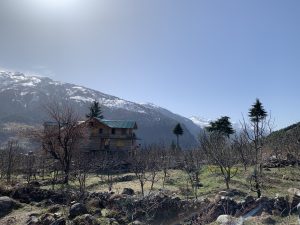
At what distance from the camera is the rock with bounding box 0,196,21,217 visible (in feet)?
82.9

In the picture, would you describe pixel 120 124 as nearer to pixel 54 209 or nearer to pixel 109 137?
pixel 109 137

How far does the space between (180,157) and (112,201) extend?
2954 cm

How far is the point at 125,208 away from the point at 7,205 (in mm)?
8513

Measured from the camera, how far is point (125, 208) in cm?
2375

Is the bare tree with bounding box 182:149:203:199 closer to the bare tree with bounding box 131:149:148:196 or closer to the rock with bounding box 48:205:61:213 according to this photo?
the bare tree with bounding box 131:149:148:196

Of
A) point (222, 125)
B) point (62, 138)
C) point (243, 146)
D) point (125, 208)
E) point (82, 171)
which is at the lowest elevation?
point (125, 208)

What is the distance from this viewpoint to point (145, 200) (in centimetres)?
2398

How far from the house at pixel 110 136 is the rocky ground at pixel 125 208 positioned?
98.3 ft

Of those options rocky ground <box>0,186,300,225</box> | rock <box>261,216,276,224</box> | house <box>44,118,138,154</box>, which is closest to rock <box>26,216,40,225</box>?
rocky ground <box>0,186,300,225</box>

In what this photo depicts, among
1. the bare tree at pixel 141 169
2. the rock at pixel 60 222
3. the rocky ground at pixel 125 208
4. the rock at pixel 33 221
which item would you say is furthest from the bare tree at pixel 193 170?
the rock at pixel 33 221

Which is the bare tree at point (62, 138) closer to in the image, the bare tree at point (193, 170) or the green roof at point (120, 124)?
the bare tree at point (193, 170)

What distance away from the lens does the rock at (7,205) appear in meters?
25.3

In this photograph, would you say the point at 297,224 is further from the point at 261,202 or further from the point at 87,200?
the point at 87,200

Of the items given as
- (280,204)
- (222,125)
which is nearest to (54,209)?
(280,204)
